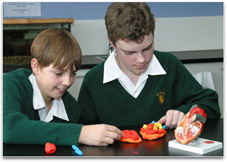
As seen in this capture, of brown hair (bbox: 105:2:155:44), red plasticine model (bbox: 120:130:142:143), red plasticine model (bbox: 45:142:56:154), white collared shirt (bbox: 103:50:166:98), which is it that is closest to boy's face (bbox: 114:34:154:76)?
brown hair (bbox: 105:2:155:44)

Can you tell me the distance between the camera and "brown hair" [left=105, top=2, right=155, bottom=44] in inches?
37.3

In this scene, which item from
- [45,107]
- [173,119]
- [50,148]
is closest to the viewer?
[50,148]

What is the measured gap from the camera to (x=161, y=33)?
2.44m

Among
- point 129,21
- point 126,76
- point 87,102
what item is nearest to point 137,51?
point 129,21

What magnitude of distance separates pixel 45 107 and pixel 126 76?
292 millimetres

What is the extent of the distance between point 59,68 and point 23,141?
9.8 inches

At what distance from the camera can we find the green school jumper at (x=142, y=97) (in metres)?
1.12

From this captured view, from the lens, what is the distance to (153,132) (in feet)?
2.65

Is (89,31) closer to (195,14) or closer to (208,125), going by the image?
(195,14)

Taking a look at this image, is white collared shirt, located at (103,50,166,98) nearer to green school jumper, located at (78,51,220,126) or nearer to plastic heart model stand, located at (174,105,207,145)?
green school jumper, located at (78,51,220,126)

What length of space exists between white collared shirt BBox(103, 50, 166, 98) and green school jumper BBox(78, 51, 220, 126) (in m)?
0.02

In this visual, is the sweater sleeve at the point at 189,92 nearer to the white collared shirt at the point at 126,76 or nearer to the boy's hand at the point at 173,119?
the white collared shirt at the point at 126,76

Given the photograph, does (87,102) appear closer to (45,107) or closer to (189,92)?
(45,107)

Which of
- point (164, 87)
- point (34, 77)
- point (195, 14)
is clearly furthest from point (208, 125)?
point (195, 14)
